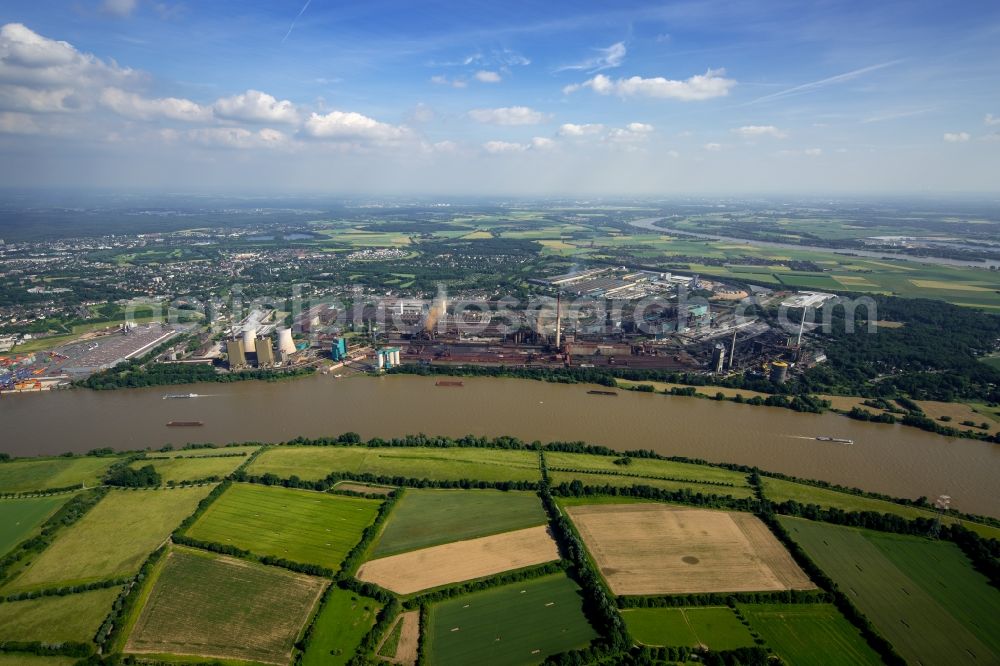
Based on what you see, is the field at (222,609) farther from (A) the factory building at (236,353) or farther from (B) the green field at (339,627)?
(A) the factory building at (236,353)

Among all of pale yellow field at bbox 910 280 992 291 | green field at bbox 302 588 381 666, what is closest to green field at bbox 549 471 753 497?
green field at bbox 302 588 381 666

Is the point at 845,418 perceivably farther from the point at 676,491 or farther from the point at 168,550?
the point at 168,550

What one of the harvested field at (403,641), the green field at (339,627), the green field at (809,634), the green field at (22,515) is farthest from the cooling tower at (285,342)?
the green field at (809,634)

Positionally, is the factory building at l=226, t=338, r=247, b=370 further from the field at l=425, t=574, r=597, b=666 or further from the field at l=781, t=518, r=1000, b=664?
the field at l=781, t=518, r=1000, b=664

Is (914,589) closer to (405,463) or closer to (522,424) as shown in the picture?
(522,424)

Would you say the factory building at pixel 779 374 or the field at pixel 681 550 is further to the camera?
the factory building at pixel 779 374

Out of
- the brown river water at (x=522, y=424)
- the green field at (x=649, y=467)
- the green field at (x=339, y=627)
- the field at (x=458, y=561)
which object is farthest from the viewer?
the brown river water at (x=522, y=424)

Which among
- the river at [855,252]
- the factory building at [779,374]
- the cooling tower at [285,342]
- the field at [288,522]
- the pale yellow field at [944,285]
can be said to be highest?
the river at [855,252]

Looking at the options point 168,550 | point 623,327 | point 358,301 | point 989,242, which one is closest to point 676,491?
point 168,550
